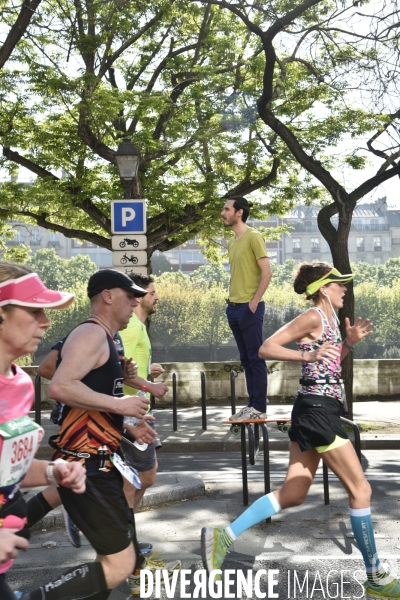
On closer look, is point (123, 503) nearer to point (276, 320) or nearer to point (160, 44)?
point (160, 44)

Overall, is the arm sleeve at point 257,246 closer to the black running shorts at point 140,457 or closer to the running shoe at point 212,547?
the black running shorts at point 140,457

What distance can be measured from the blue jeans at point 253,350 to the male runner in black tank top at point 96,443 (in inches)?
163

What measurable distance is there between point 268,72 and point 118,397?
9.64 m

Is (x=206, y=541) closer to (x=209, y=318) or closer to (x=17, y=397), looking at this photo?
(x=17, y=397)

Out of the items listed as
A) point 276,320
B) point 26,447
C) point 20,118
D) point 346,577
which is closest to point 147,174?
point 20,118

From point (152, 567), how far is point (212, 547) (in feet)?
1.91

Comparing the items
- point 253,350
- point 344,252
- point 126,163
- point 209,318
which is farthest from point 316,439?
point 209,318

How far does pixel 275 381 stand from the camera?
18.9 metres

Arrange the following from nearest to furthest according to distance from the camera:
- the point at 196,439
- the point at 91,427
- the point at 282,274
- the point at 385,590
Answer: the point at 91,427 < the point at 385,590 < the point at 196,439 < the point at 282,274

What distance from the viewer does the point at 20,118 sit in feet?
66.1

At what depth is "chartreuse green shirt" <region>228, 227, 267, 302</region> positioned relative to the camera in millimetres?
7855

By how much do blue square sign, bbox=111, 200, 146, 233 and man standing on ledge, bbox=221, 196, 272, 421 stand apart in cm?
499

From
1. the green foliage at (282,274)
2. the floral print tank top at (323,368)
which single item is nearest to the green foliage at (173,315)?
the green foliage at (282,274)

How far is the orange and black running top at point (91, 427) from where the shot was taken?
12.0 ft
